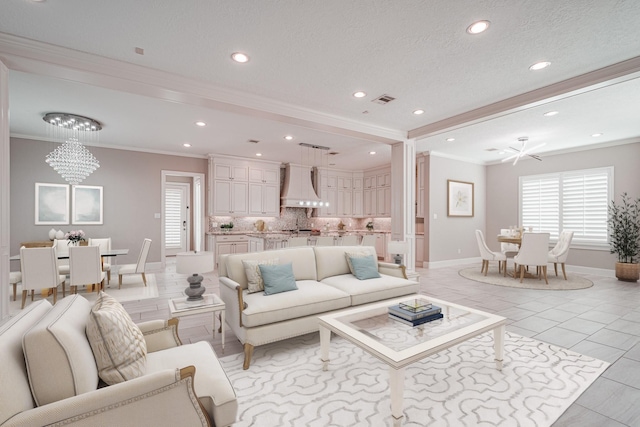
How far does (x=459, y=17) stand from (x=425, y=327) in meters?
2.53

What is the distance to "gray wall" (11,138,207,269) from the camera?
5895 millimetres

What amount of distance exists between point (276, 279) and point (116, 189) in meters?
5.68

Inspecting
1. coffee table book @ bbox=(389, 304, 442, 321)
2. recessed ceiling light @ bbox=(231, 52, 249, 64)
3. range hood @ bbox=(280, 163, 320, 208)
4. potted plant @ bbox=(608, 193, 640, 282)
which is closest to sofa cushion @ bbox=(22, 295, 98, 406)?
coffee table book @ bbox=(389, 304, 442, 321)

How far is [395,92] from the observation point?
3.87 metres

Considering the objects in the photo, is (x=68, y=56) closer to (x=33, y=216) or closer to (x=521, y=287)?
(x=33, y=216)

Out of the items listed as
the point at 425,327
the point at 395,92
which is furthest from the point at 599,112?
the point at 425,327

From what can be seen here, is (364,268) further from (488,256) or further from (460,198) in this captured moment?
(460,198)

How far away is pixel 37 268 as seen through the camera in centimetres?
410

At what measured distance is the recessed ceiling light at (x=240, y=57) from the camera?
9.85 ft

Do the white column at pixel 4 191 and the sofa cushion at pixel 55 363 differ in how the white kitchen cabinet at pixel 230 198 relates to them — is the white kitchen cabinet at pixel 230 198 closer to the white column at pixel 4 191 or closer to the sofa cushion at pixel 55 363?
the white column at pixel 4 191

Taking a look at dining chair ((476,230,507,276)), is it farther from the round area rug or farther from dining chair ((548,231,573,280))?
dining chair ((548,231,573,280))

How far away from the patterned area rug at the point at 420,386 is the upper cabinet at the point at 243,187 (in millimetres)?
5363

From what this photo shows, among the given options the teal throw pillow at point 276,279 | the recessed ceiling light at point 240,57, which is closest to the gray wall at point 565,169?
the teal throw pillow at point 276,279

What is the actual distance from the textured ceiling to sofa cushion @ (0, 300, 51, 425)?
2.37 meters
